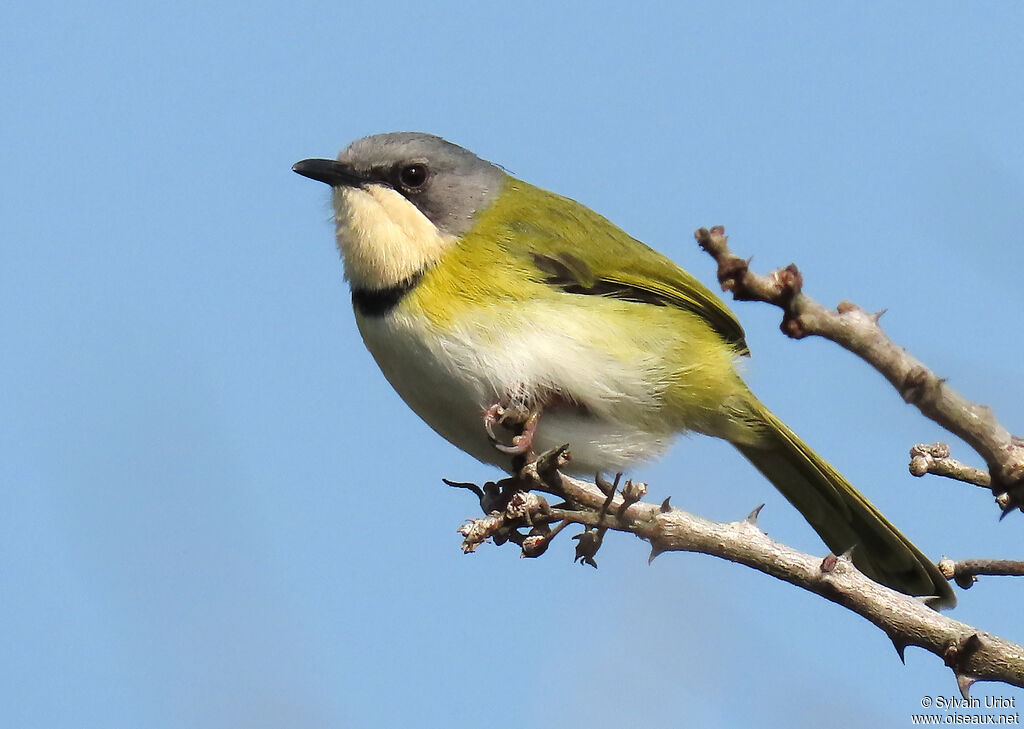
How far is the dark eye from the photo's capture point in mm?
5805

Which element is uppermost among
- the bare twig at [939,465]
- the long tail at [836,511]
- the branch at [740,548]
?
the bare twig at [939,465]

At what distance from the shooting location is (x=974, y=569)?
380cm

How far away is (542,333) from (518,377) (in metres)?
0.24

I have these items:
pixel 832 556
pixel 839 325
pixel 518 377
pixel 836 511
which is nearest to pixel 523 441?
pixel 518 377

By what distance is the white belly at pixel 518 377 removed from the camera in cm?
481

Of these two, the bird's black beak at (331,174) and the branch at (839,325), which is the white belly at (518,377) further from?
the branch at (839,325)

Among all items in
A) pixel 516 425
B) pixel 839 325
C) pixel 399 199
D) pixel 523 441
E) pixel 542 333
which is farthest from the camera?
pixel 399 199

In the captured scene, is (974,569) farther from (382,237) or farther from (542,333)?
(382,237)

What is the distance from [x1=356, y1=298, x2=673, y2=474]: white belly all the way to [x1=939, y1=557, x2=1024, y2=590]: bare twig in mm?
1571

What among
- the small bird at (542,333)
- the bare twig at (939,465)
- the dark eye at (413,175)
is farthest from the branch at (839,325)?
the dark eye at (413,175)

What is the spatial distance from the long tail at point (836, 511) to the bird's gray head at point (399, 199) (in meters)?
1.72

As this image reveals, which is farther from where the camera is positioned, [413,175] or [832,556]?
[413,175]

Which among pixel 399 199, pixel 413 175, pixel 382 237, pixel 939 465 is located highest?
pixel 413 175

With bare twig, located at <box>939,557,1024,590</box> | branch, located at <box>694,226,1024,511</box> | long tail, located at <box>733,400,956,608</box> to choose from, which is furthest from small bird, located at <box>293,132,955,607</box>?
branch, located at <box>694,226,1024,511</box>
